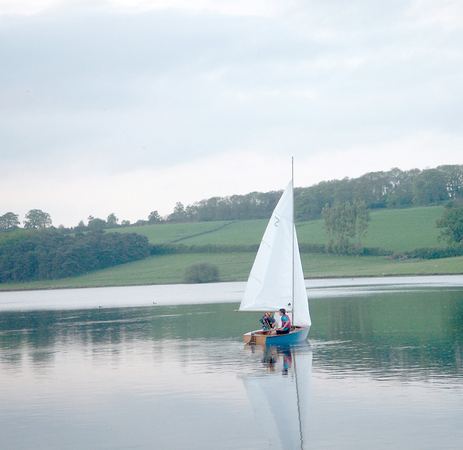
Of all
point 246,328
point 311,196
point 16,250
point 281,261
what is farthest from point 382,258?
point 281,261

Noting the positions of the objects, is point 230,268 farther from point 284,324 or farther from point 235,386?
point 235,386

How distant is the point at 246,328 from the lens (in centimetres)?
5825

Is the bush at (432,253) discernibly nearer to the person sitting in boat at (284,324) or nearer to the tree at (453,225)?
the tree at (453,225)

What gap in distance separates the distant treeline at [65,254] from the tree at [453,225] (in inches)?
2030

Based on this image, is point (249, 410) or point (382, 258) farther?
point (382, 258)

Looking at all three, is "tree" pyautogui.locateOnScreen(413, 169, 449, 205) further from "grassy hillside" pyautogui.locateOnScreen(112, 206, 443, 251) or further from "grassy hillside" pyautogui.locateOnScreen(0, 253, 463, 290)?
"grassy hillside" pyautogui.locateOnScreen(0, 253, 463, 290)

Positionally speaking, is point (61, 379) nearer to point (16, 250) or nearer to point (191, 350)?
point (191, 350)

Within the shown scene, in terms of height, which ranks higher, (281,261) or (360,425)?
(281,261)

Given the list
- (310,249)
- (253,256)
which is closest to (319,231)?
(310,249)

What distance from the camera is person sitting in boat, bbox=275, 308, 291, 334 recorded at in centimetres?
4629

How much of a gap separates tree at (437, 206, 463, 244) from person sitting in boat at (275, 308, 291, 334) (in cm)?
9606

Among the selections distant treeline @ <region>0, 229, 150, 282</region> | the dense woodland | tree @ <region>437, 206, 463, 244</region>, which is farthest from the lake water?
distant treeline @ <region>0, 229, 150, 282</region>

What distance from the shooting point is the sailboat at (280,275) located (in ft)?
159

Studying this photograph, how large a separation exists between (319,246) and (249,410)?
12405 cm
